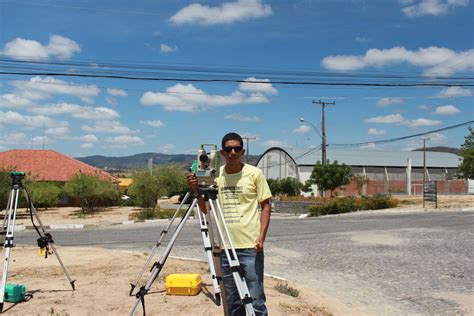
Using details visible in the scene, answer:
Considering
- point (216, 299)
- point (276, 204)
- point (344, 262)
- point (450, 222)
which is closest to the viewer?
point (216, 299)

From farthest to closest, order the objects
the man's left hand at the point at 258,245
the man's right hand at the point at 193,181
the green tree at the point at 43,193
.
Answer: the green tree at the point at 43,193 < the man's right hand at the point at 193,181 < the man's left hand at the point at 258,245

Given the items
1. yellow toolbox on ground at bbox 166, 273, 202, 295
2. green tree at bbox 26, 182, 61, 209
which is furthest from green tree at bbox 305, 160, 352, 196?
yellow toolbox on ground at bbox 166, 273, 202, 295

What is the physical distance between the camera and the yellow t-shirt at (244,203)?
4.20 meters

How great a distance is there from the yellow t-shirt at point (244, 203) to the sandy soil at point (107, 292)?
1.88m

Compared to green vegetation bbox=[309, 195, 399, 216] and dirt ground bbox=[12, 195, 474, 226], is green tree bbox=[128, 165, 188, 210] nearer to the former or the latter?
dirt ground bbox=[12, 195, 474, 226]

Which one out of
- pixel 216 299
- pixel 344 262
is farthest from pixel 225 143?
pixel 344 262

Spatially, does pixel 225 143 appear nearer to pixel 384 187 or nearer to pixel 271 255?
pixel 271 255

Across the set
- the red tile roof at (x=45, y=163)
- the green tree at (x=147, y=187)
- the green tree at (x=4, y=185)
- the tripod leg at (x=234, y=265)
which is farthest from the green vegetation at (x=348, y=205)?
the tripod leg at (x=234, y=265)

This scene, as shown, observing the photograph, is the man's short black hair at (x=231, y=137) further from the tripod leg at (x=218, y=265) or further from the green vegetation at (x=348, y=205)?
the green vegetation at (x=348, y=205)

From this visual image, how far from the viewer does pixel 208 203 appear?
4574 millimetres

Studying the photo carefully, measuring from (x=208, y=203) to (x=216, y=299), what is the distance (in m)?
2.00

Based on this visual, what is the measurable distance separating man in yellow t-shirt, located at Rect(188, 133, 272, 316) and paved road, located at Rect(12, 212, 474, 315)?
3163 millimetres

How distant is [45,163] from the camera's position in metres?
49.3

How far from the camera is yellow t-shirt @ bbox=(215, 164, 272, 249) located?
420 cm
